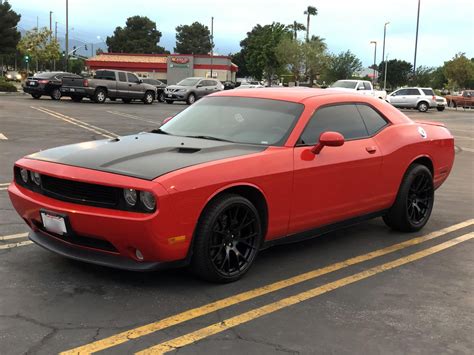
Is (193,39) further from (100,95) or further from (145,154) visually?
(145,154)

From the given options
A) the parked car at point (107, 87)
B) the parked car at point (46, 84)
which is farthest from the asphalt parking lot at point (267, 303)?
the parked car at point (46, 84)

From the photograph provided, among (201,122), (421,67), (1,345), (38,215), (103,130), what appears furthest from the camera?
(421,67)

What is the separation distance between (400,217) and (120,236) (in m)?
3.27

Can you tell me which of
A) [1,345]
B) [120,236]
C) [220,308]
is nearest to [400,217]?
[220,308]

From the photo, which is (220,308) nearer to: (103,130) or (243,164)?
(243,164)

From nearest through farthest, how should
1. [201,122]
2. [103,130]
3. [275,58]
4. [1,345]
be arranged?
1. [1,345]
2. [201,122]
3. [103,130]
4. [275,58]

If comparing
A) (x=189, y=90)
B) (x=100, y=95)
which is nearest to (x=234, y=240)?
(x=100, y=95)

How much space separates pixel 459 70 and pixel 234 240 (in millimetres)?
75073

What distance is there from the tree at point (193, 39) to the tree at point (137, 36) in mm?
6826

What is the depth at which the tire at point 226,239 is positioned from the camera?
3986mm

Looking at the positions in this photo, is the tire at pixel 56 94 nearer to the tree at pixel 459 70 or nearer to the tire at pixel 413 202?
the tire at pixel 413 202

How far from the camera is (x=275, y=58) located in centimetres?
7231

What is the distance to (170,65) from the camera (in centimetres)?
7544

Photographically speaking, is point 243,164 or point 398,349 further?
point 243,164
